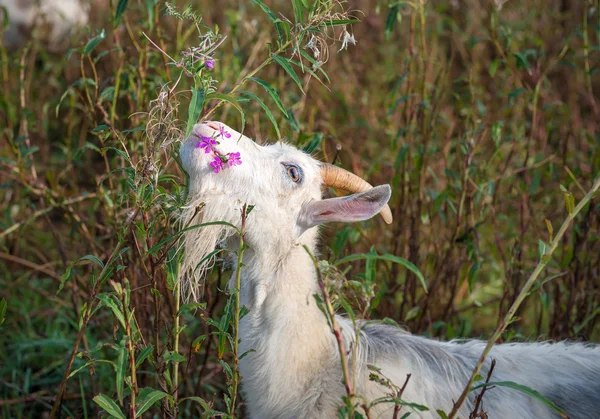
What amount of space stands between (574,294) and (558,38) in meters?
4.15

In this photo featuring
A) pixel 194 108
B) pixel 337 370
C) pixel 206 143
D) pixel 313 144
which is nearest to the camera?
pixel 194 108

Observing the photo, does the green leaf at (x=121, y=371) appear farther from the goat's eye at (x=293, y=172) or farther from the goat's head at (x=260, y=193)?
the goat's eye at (x=293, y=172)

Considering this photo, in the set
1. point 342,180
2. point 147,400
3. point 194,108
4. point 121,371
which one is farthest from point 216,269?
point 194,108

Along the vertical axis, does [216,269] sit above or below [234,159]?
below

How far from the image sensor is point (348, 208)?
2.56m

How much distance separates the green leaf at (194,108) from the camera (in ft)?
6.20

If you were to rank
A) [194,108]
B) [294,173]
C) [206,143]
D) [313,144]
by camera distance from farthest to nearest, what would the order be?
1. [313,144]
2. [294,173]
3. [206,143]
4. [194,108]

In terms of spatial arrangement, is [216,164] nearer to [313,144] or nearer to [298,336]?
[298,336]

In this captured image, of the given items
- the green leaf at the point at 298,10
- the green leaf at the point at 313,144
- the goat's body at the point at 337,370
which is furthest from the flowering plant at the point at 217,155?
the green leaf at the point at 313,144

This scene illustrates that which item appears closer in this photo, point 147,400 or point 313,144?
point 147,400

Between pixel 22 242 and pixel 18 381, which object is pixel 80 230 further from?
pixel 22 242

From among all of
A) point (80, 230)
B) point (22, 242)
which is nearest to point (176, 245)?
point (80, 230)

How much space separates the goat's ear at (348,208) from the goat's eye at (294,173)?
108mm

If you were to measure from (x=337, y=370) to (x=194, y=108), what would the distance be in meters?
1.13
